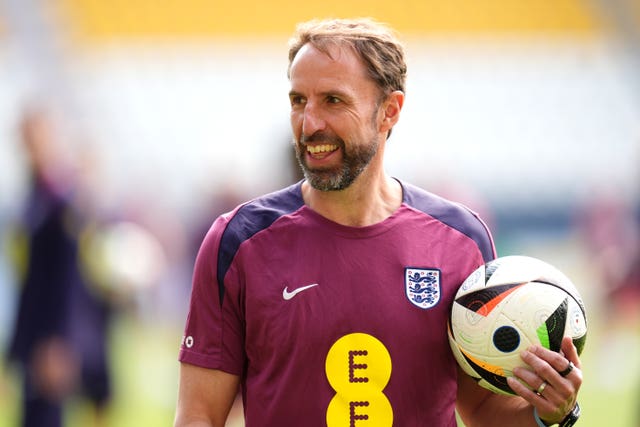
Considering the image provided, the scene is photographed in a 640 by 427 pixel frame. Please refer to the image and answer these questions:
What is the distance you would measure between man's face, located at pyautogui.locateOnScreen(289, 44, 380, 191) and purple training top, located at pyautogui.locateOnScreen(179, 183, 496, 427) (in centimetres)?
21

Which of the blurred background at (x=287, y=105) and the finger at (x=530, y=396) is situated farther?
the blurred background at (x=287, y=105)

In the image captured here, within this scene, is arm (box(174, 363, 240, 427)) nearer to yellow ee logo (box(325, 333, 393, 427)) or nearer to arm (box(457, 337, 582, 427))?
yellow ee logo (box(325, 333, 393, 427))

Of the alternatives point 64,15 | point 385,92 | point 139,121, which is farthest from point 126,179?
point 385,92

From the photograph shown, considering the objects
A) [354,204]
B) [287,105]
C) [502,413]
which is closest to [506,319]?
[502,413]

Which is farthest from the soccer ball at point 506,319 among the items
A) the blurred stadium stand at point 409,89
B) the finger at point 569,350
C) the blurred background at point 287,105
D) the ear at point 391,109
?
the blurred stadium stand at point 409,89

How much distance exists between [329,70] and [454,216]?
73 cm

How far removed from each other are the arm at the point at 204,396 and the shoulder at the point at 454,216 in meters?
0.92

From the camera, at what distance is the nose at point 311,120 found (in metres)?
3.85

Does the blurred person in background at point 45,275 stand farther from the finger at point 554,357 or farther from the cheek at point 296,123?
the finger at point 554,357

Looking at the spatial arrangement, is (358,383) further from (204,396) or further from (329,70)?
(329,70)

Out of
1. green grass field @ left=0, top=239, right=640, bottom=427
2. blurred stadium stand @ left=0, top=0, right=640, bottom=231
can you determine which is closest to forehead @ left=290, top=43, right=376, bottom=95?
green grass field @ left=0, top=239, right=640, bottom=427

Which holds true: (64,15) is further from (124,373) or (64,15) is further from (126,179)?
(124,373)

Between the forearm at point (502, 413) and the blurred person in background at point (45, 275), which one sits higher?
the forearm at point (502, 413)

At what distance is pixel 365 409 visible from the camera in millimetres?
3814
